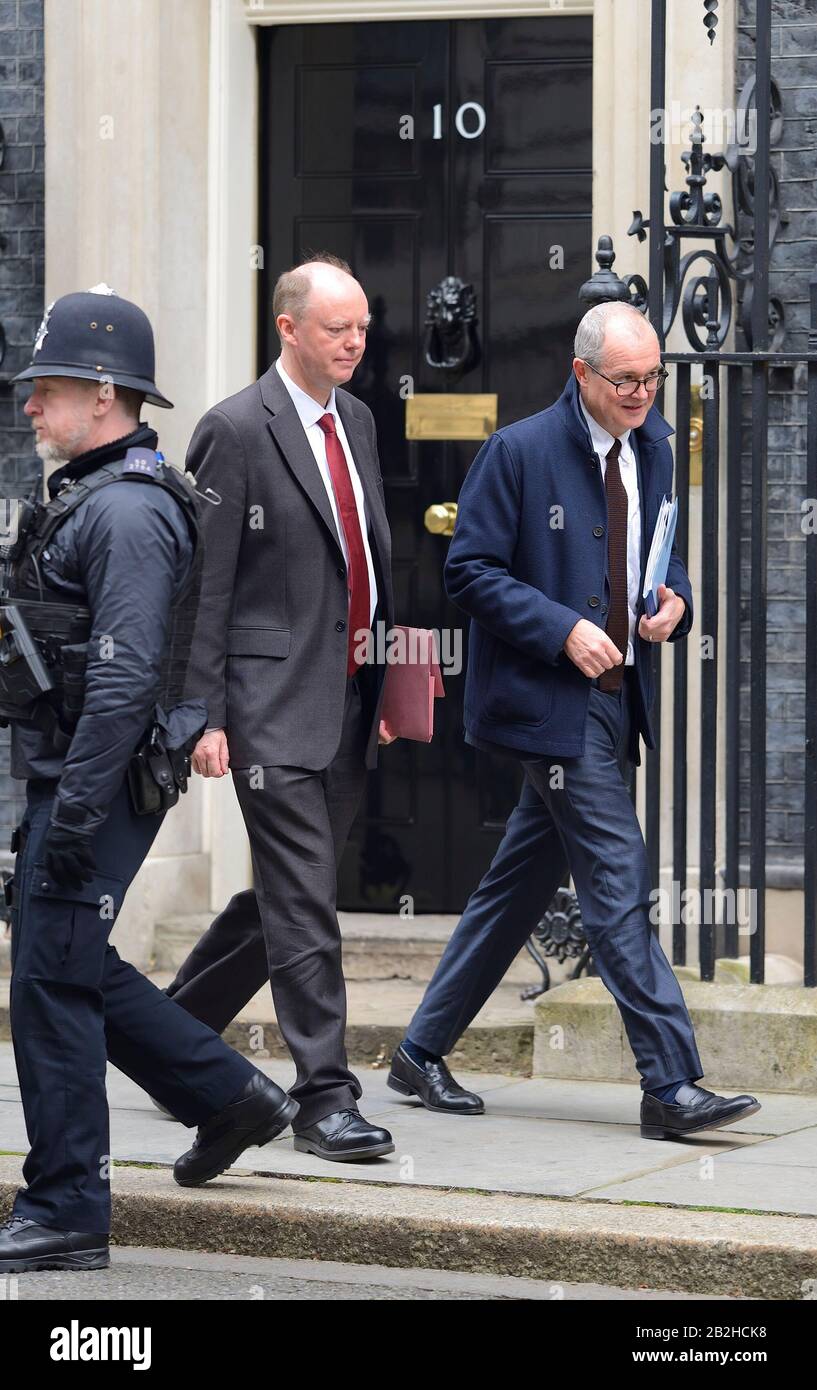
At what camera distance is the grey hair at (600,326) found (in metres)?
6.02

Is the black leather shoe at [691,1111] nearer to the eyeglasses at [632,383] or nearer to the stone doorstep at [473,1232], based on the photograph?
the stone doorstep at [473,1232]

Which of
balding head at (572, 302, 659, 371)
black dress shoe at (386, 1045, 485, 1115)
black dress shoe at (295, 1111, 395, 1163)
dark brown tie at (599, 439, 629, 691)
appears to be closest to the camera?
black dress shoe at (295, 1111, 395, 1163)

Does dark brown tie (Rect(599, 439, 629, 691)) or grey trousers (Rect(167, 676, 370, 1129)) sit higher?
dark brown tie (Rect(599, 439, 629, 691))

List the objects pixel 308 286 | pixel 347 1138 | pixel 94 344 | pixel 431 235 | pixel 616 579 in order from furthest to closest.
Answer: pixel 431 235
pixel 616 579
pixel 308 286
pixel 347 1138
pixel 94 344

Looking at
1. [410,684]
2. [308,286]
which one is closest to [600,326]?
[308,286]

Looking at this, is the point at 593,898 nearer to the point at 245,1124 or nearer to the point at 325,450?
the point at 245,1124

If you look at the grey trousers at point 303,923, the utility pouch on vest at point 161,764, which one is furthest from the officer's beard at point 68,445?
the grey trousers at point 303,923

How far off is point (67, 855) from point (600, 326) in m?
2.03

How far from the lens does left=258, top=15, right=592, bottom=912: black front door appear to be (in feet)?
27.1

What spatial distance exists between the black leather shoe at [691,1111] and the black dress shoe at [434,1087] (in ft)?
1.94

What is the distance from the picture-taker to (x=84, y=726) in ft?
16.0

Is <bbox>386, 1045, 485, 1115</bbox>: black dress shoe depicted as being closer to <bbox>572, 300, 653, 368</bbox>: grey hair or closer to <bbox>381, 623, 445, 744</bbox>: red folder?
<bbox>381, 623, 445, 744</bbox>: red folder

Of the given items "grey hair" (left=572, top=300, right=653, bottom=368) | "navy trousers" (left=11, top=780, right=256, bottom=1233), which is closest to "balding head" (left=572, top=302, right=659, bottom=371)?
"grey hair" (left=572, top=300, right=653, bottom=368)
